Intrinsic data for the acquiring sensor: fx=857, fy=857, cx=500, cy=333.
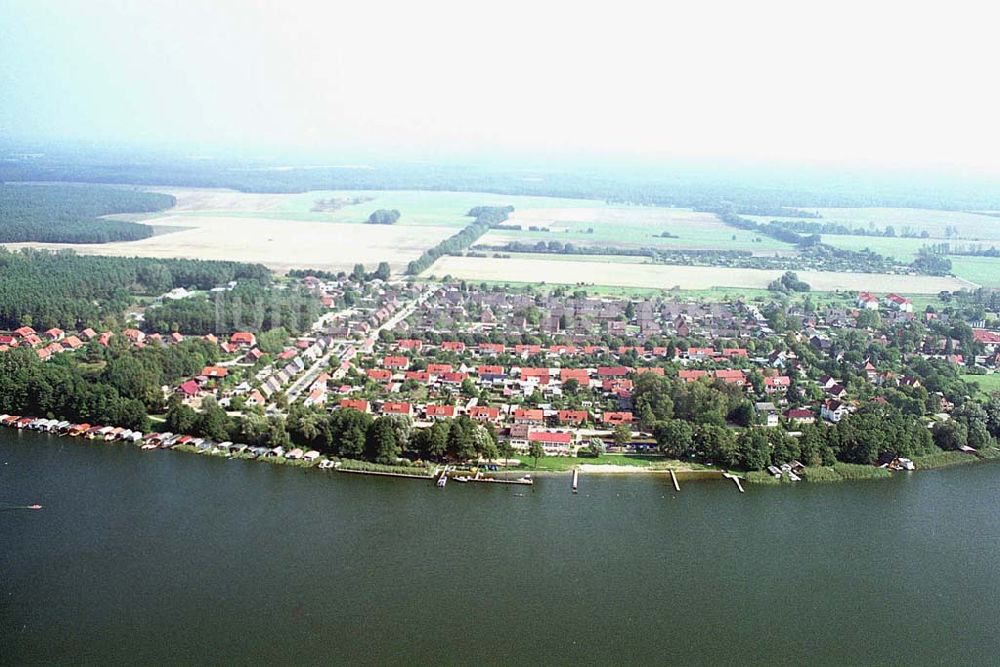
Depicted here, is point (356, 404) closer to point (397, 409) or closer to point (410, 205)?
point (397, 409)

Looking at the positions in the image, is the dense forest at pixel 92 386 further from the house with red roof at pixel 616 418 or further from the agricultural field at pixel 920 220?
the agricultural field at pixel 920 220

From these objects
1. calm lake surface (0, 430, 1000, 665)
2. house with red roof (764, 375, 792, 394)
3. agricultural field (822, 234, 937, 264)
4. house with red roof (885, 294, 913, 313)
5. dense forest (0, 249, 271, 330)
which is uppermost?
agricultural field (822, 234, 937, 264)

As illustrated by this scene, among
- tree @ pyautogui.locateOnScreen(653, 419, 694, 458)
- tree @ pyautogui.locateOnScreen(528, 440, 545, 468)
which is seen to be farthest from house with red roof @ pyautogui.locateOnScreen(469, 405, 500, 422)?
tree @ pyautogui.locateOnScreen(653, 419, 694, 458)

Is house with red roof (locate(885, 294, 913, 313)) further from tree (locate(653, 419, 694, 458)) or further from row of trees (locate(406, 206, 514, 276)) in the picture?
row of trees (locate(406, 206, 514, 276))

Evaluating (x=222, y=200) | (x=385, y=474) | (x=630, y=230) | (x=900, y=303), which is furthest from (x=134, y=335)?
(x=222, y=200)

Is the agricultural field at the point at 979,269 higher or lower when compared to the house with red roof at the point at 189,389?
higher

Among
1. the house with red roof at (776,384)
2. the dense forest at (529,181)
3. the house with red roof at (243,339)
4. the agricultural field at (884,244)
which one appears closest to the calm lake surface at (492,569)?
the house with red roof at (776,384)

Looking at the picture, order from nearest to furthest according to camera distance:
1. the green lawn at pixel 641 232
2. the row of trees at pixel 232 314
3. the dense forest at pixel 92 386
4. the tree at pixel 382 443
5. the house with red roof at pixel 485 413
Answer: the tree at pixel 382 443 < the dense forest at pixel 92 386 < the house with red roof at pixel 485 413 < the row of trees at pixel 232 314 < the green lawn at pixel 641 232
